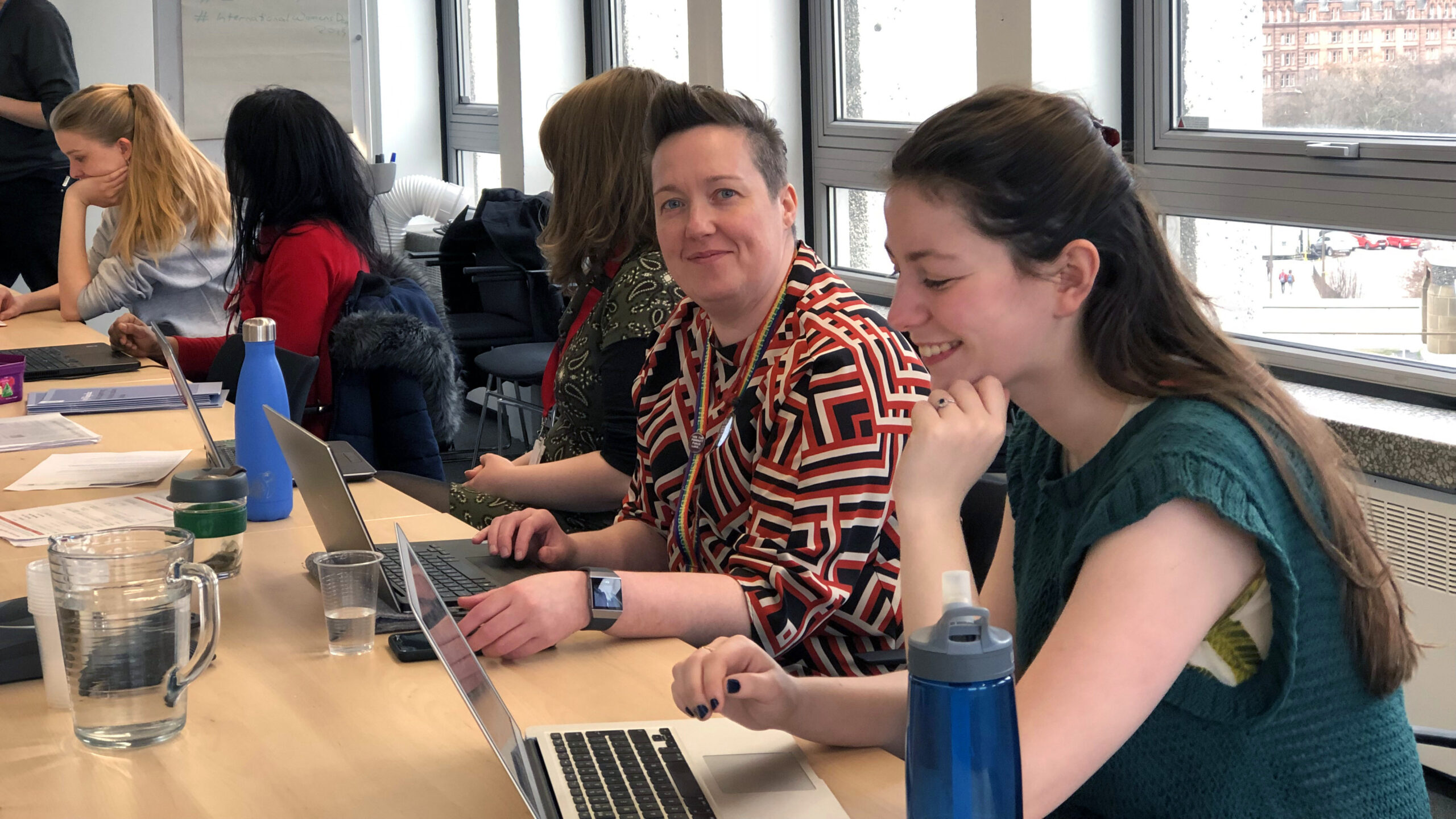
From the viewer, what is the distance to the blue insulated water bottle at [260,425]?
5.98ft

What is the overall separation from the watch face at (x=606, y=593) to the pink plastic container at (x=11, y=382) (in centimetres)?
184

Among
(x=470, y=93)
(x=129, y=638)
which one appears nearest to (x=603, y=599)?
(x=129, y=638)

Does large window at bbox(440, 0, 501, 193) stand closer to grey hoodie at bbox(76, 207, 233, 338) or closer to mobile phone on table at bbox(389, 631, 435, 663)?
grey hoodie at bbox(76, 207, 233, 338)

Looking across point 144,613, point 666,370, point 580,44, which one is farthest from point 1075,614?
point 580,44

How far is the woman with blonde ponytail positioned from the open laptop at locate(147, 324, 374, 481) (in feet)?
4.65

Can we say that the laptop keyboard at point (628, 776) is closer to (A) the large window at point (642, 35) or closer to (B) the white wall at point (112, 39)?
(A) the large window at point (642, 35)

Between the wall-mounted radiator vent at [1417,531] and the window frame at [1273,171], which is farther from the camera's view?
the window frame at [1273,171]

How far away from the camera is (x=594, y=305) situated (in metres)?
2.30

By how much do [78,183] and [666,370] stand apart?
2521 mm

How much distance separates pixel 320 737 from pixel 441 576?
0.42 metres

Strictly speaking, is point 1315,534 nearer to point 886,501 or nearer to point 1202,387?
point 1202,387

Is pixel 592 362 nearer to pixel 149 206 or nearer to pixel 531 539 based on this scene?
pixel 531 539

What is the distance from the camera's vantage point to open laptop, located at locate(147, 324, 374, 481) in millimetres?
1885

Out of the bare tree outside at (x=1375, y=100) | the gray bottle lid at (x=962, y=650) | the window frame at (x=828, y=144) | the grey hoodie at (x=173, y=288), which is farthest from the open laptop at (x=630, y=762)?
the window frame at (x=828, y=144)
